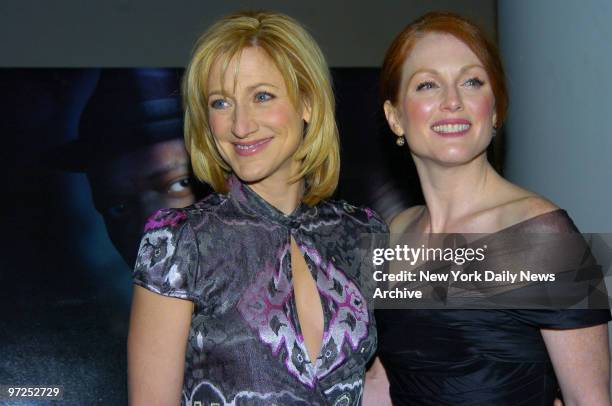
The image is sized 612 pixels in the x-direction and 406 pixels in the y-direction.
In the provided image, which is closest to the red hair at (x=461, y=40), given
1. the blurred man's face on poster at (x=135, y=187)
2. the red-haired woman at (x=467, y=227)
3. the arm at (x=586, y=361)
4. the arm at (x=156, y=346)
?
the red-haired woman at (x=467, y=227)

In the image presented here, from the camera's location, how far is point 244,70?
1952mm

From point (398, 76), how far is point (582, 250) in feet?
2.17

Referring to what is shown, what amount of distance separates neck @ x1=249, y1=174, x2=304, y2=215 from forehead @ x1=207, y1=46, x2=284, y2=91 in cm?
28

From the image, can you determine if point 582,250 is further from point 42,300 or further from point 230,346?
point 42,300

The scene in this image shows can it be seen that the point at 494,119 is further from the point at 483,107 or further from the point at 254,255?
the point at 254,255

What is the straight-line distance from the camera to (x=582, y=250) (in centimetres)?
183

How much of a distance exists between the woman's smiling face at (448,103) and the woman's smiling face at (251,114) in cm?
32

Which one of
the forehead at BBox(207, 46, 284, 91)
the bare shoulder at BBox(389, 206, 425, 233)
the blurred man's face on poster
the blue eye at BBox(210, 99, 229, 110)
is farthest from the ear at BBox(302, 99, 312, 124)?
the blurred man's face on poster

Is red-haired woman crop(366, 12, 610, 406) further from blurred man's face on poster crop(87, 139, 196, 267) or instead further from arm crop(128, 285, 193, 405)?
blurred man's face on poster crop(87, 139, 196, 267)

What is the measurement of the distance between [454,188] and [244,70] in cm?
64

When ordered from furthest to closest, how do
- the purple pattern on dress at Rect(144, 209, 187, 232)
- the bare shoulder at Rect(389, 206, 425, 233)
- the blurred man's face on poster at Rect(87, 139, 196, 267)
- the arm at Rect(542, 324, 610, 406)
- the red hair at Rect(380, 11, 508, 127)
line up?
the blurred man's face on poster at Rect(87, 139, 196, 267) < the bare shoulder at Rect(389, 206, 425, 233) < the red hair at Rect(380, 11, 508, 127) < the purple pattern on dress at Rect(144, 209, 187, 232) < the arm at Rect(542, 324, 610, 406)

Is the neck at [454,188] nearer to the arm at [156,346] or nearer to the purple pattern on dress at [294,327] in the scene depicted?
the purple pattern on dress at [294,327]

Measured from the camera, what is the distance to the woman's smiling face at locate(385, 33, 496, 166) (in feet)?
6.43

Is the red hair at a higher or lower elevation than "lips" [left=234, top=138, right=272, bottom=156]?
higher
